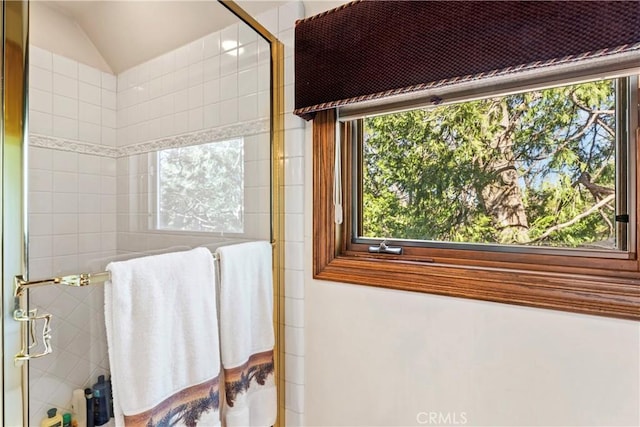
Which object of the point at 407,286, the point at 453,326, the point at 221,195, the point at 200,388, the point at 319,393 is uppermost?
the point at 221,195

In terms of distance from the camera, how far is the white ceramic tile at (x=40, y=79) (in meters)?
0.82

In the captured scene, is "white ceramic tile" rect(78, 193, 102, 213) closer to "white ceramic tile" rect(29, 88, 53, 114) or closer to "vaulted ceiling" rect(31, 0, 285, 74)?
"white ceramic tile" rect(29, 88, 53, 114)

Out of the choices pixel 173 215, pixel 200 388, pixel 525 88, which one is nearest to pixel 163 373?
pixel 200 388

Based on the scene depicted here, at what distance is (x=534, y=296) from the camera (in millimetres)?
846

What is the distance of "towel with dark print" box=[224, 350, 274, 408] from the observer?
3.30 feet

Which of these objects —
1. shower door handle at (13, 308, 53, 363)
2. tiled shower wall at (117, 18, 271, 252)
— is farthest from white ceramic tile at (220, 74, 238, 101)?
shower door handle at (13, 308, 53, 363)

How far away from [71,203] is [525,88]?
60.0 inches

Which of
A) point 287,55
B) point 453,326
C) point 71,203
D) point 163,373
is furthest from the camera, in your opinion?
point 287,55

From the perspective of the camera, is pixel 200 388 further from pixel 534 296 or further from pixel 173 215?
pixel 534 296

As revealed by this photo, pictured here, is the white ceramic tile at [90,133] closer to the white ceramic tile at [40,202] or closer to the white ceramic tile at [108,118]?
the white ceramic tile at [108,118]

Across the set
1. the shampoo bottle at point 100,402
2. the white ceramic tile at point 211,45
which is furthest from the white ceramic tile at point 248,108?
the shampoo bottle at point 100,402

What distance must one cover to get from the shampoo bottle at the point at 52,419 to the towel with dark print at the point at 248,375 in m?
0.54

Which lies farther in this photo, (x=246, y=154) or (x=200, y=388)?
(x=246, y=154)

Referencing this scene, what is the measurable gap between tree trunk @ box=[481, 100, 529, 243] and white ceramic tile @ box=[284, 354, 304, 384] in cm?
87
